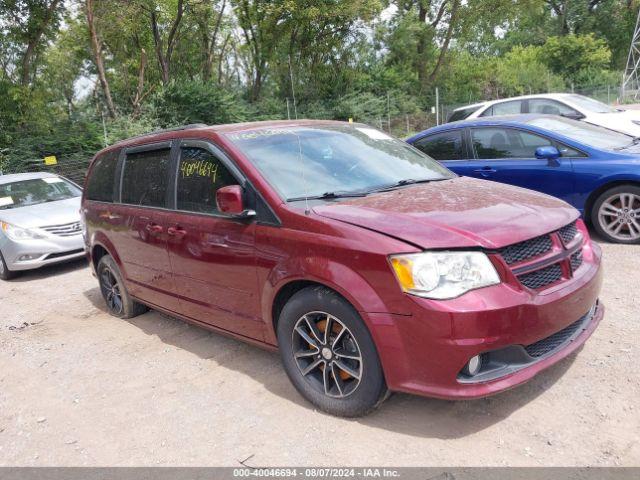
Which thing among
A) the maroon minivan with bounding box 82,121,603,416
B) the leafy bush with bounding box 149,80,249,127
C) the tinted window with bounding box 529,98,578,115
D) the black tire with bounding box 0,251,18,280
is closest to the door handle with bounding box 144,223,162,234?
the maroon minivan with bounding box 82,121,603,416

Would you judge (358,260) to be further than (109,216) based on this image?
No

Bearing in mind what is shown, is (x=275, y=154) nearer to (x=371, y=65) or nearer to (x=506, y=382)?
(x=506, y=382)

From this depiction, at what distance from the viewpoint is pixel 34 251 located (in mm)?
7754

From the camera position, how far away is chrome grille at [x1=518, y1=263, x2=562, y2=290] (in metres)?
2.86

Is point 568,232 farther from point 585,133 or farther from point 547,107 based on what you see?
point 547,107

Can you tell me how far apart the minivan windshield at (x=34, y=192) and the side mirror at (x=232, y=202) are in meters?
6.49

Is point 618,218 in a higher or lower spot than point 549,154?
lower

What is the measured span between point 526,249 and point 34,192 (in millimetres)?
8356

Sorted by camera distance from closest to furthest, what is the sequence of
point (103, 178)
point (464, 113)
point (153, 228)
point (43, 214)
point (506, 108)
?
point (153, 228) → point (103, 178) → point (43, 214) → point (506, 108) → point (464, 113)

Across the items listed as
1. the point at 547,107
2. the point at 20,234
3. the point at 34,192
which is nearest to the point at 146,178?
the point at 20,234

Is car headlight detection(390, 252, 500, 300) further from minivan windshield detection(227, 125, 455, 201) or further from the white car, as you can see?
the white car

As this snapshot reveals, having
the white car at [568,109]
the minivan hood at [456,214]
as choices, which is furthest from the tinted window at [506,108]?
the minivan hood at [456,214]

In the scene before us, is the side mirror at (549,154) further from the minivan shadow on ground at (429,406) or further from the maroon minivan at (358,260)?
the minivan shadow on ground at (429,406)

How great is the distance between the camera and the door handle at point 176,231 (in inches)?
159
